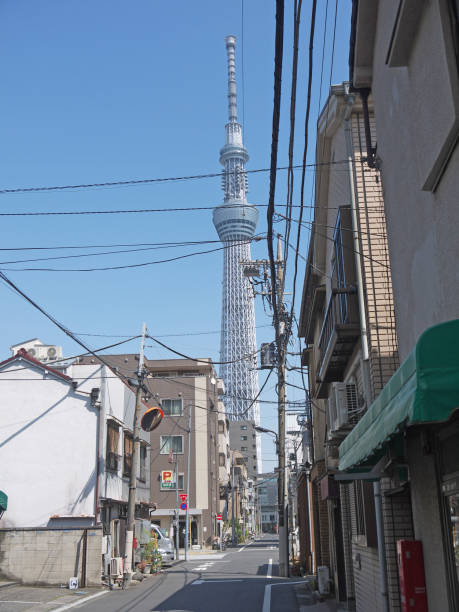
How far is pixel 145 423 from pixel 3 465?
7.28 meters

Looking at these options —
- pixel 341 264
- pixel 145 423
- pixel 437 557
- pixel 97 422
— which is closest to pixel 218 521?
pixel 145 423

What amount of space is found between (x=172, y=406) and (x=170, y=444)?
3.59 m

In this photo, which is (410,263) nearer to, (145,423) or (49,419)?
(49,419)

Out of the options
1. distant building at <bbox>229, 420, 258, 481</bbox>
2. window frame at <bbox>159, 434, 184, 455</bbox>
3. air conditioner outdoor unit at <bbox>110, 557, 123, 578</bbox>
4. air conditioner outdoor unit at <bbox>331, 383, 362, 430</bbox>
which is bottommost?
air conditioner outdoor unit at <bbox>110, 557, 123, 578</bbox>

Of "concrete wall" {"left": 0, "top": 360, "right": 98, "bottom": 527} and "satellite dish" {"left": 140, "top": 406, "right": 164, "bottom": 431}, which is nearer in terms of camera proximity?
"concrete wall" {"left": 0, "top": 360, "right": 98, "bottom": 527}

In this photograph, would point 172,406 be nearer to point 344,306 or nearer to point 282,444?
point 282,444

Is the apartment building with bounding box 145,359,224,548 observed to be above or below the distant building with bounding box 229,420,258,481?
below

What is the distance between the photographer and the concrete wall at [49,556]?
2203cm

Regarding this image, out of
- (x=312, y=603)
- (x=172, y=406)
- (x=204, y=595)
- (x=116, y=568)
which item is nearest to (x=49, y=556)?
(x=116, y=568)

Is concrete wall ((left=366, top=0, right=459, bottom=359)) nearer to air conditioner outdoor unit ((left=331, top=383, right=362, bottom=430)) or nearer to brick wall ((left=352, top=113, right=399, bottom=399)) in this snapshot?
brick wall ((left=352, top=113, right=399, bottom=399))

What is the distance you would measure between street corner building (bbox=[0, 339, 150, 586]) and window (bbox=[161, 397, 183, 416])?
1353 inches

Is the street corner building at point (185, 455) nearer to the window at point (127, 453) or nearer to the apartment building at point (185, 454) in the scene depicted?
the apartment building at point (185, 454)

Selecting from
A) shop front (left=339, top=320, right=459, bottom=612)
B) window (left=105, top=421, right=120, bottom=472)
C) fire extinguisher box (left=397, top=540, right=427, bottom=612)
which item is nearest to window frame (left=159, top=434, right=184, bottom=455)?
window (left=105, top=421, right=120, bottom=472)

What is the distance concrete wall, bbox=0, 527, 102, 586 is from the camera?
22.0 m
